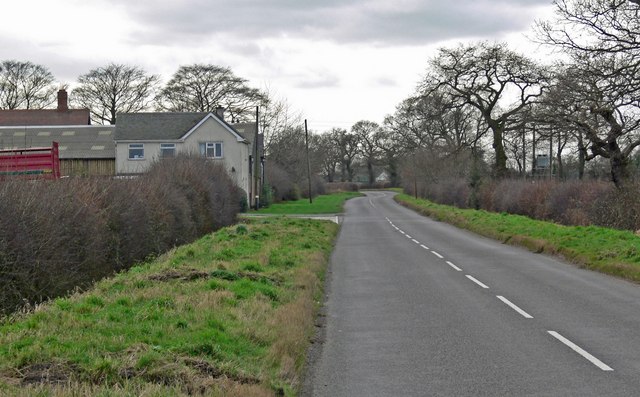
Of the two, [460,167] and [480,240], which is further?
[460,167]

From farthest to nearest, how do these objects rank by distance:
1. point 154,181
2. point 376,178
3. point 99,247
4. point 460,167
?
point 376,178 → point 460,167 → point 154,181 → point 99,247

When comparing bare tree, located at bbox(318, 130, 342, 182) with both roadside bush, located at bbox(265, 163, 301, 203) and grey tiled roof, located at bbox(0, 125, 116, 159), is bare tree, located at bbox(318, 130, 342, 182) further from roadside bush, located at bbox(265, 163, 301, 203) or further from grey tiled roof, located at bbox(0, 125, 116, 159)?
grey tiled roof, located at bbox(0, 125, 116, 159)

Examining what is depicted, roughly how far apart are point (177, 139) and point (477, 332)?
50.0m

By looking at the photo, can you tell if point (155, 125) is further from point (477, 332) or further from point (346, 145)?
point (346, 145)

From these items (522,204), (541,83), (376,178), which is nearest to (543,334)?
(522,204)

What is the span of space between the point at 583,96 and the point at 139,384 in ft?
75.2

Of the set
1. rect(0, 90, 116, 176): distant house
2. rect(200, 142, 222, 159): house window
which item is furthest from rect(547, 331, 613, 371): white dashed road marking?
rect(200, 142, 222, 159): house window

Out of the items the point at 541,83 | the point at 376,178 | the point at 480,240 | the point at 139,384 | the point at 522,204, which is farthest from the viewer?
the point at 376,178

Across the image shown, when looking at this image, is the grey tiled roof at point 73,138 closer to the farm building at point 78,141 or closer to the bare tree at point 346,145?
the farm building at point 78,141

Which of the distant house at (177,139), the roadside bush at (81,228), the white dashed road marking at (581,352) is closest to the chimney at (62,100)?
the distant house at (177,139)

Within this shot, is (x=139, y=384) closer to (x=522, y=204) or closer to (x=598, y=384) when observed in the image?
(x=598, y=384)

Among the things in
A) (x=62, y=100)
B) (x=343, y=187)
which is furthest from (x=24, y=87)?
(x=343, y=187)

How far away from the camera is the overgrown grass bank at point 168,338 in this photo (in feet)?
20.1

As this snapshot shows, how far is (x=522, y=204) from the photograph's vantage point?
41.2 m
